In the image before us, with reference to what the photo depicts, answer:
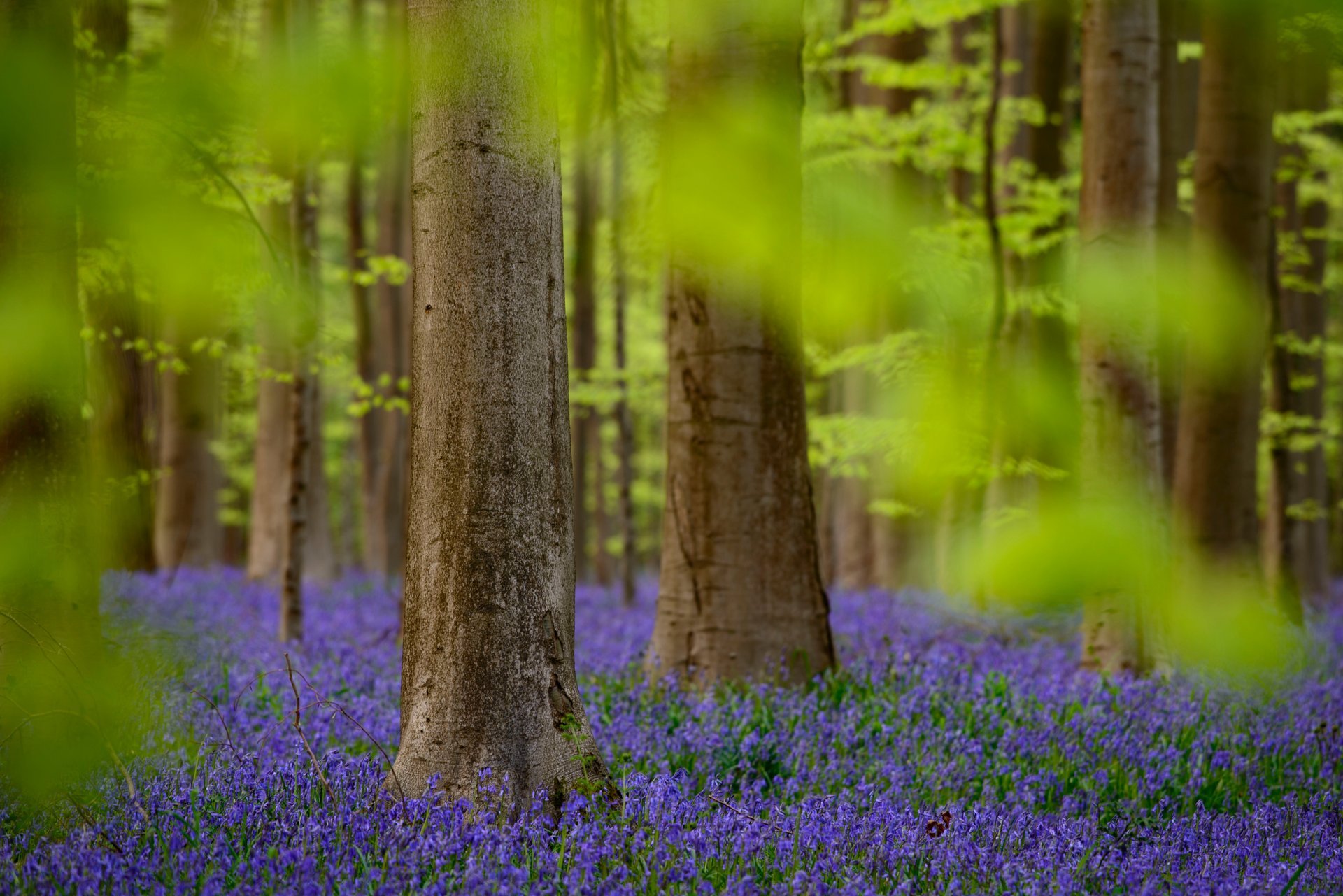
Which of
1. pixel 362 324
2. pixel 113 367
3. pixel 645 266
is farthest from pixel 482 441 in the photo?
pixel 362 324

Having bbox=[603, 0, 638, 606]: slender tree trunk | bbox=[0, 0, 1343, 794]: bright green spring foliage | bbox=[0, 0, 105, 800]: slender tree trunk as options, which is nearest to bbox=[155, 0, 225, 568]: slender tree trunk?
bbox=[0, 0, 1343, 794]: bright green spring foliage

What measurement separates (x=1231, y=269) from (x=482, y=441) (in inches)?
352

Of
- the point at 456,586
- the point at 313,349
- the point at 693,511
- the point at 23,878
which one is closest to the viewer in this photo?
the point at 23,878

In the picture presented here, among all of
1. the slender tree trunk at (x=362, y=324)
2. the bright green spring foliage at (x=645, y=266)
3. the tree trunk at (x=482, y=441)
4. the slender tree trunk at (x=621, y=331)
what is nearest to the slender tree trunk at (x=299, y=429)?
the bright green spring foliage at (x=645, y=266)

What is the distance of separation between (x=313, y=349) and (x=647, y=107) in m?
3.40

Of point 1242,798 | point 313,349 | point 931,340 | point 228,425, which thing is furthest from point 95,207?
point 228,425

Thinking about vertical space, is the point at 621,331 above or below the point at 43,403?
above

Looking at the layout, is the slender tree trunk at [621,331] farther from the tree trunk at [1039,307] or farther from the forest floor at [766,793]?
the tree trunk at [1039,307]

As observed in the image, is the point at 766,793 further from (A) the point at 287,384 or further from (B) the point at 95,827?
(A) the point at 287,384

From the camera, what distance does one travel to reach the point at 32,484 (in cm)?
417

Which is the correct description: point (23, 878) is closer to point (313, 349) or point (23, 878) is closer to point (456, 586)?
point (456, 586)

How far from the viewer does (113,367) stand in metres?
6.82

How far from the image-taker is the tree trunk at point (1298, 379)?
12961 mm

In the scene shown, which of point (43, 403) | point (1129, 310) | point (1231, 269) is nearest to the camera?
point (43, 403)
